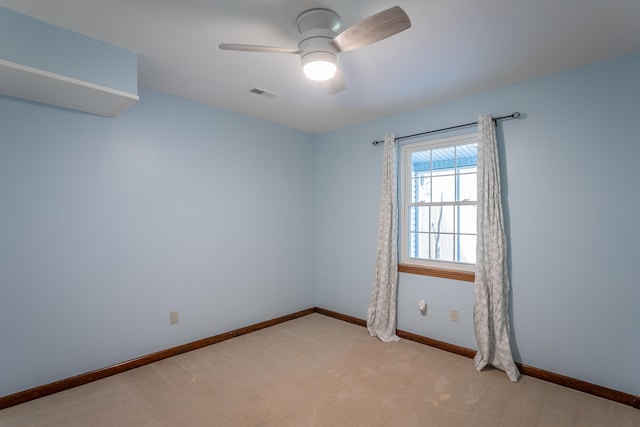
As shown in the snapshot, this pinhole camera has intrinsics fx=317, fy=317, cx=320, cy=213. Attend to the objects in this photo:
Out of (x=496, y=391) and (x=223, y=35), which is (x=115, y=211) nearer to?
(x=223, y=35)

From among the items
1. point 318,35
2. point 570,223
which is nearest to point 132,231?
point 318,35

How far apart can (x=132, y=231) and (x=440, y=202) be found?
3086 millimetres

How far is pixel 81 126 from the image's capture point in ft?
8.56

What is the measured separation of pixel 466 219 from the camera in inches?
131

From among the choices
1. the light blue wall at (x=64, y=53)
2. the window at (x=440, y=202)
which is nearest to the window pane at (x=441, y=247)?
the window at (x=440, y=202)

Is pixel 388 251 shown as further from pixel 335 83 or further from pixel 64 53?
pixel 64 53

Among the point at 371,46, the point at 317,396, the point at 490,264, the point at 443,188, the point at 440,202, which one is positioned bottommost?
the point at 317,396

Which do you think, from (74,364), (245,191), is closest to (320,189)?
(245,191)

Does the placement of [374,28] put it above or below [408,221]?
above

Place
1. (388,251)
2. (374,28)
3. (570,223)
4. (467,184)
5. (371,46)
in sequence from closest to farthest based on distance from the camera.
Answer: (374,28), (371,46), (570,223), (467,184), (388,251)

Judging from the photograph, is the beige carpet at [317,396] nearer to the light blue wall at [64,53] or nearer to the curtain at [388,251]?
the curtain at [388,251]

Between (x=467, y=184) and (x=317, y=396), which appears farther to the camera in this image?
(x=467, y=184)

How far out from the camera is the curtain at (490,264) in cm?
283

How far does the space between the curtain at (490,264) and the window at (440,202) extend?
25 cm
